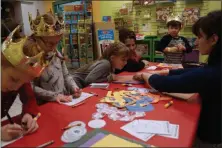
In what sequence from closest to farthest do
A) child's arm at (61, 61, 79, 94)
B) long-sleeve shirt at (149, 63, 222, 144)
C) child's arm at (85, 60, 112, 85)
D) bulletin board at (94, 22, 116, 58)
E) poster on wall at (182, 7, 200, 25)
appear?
long-sleeve shirt at (149, 63, 222, 144)
child's arm at (61, 61, 79, 94)
child's arm at (85, 60, 112, 85)
bulletin board at (94, 22, 116, 58)
poster on wall at (182, 7, 200, 25)

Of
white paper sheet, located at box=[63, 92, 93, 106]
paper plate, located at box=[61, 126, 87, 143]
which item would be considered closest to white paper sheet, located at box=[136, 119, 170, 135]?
paper plate, located at box=[61, 126, 87, 143]

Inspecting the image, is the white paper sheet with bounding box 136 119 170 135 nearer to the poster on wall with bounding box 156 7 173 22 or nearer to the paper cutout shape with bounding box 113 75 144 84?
the paper cutout shape with bounding box 113 75 144 84

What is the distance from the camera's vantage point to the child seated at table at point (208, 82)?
105 cm

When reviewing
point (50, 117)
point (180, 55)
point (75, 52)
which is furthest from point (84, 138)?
point (75, 52)

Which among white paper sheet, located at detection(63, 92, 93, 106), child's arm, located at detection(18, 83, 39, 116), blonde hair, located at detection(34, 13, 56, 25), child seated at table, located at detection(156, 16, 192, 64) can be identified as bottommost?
white paper sheet, located at detection(63, 92, 93, 106)

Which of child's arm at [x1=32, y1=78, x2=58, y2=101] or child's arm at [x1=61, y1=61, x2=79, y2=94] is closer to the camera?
child's arm at [x1=32, y1=78, x2=58, y2=101]

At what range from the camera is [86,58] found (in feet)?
12.8

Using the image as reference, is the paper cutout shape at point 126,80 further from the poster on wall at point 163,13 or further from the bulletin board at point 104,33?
the poster on wall at point 163,13

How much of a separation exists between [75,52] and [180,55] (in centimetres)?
216

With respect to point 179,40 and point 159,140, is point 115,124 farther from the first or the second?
point 179,40

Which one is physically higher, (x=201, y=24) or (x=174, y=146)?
(x=201, y=24)

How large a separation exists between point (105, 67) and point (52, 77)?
51 centimetres

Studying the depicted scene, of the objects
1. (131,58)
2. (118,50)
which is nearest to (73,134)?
(118,50)

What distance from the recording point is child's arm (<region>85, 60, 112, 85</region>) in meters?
1.75
